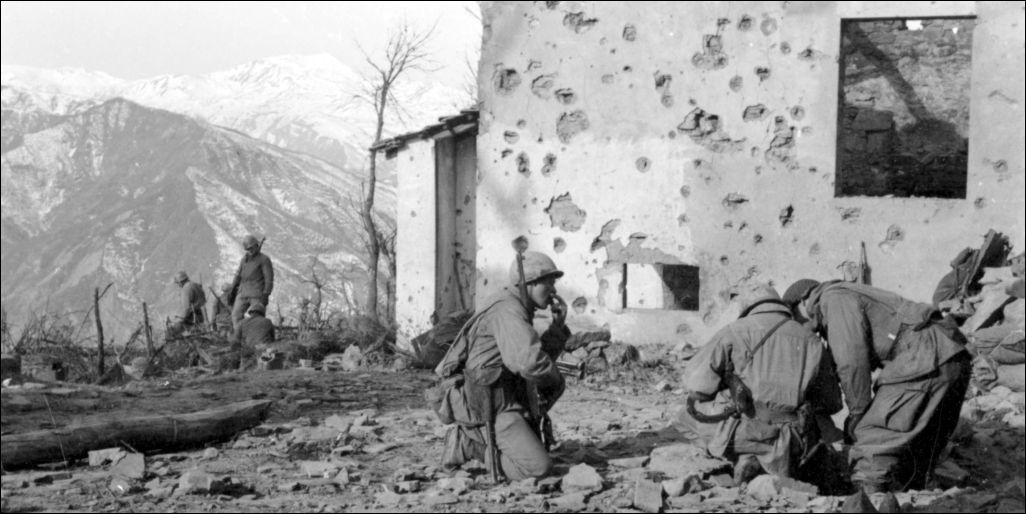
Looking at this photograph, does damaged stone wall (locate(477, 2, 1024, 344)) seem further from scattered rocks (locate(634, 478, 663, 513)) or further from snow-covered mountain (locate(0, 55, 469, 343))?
snow-covered mountain (locate(0, 55, 469, 343))

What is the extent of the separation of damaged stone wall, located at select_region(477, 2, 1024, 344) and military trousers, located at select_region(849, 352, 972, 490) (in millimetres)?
4187

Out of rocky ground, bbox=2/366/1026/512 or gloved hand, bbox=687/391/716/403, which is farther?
gloved hand, bbox=687/391/716/403

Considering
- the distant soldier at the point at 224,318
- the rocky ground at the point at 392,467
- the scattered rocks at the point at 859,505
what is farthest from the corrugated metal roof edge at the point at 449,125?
the scattered rocks at the point at 859,505

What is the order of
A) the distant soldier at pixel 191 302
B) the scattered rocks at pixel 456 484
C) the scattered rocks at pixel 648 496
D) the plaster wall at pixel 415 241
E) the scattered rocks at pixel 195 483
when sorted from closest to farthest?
the scattered rocks at pixel 648 496 < the scattered rocks at pixel 195 483 < the scattered rocks at pixel 456 484 < the plaster wall at pixel 415 241 < the distant soldier at pixel 191 302

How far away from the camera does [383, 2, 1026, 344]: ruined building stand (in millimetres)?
10383

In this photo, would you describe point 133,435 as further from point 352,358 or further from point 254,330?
point 254,330

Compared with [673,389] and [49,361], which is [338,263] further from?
[673,389]

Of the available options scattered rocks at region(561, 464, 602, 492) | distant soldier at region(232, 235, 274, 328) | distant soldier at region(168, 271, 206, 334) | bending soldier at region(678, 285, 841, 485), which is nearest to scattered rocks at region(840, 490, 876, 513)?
bending soldier at region(678, 285, 841, 485)

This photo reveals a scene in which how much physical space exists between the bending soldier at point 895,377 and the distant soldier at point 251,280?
8.61m

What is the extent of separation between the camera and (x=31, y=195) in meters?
51.6

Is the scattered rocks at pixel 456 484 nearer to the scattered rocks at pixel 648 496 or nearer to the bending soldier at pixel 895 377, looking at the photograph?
the scattered rocks at pixel 648 496

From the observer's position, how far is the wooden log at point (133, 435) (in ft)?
21.5

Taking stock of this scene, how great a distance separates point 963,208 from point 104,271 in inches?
1489

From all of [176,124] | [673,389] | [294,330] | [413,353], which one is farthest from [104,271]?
[673,389]
